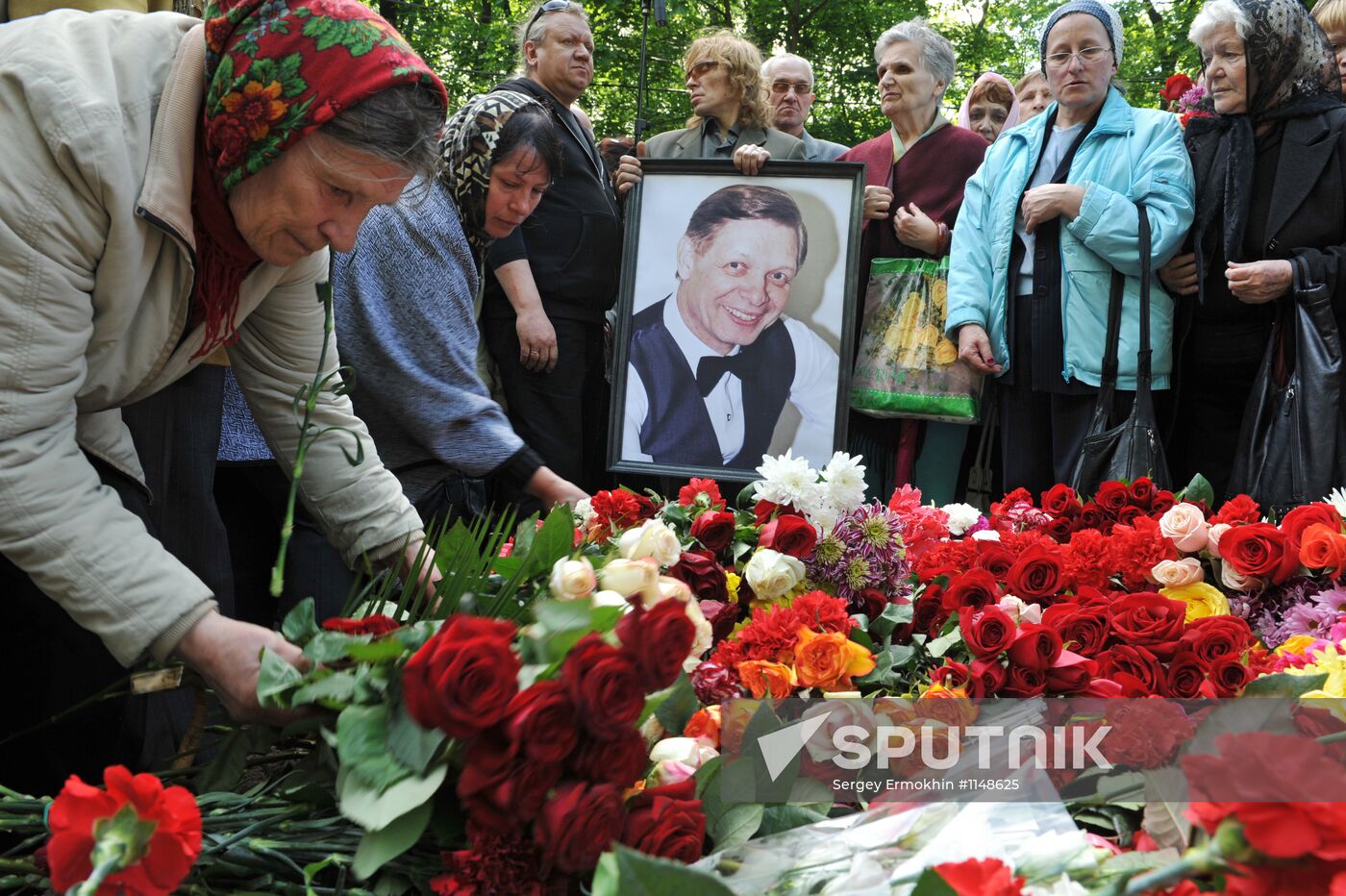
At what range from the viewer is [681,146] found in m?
4.35

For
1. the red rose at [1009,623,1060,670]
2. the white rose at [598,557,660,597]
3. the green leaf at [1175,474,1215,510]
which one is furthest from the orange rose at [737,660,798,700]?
the green leaf at [1175,474,1215,510]

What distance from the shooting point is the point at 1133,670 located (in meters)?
1.47

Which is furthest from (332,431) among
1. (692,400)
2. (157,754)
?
(692,400)

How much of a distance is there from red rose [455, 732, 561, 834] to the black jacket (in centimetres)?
279

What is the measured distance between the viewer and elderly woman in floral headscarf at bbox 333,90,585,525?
8.39ft

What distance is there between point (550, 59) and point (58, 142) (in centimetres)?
273

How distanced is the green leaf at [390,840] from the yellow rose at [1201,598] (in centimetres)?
131

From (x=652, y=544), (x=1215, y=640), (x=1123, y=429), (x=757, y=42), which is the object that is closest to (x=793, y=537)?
(x=652, y=544)

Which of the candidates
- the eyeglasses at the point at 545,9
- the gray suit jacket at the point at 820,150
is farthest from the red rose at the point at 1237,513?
the eyeglasses at the point at 545,9

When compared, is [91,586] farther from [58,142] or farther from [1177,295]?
[1177,295]

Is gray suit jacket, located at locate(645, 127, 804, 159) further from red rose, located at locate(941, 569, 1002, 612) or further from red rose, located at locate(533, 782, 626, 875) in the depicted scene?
red rose, located at locate(533, 782, 626, 875)

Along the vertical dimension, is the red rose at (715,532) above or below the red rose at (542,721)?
below

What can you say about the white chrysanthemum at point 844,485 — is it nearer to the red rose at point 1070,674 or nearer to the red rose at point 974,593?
the red rose at point 974,593

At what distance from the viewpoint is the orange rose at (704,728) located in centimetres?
126
